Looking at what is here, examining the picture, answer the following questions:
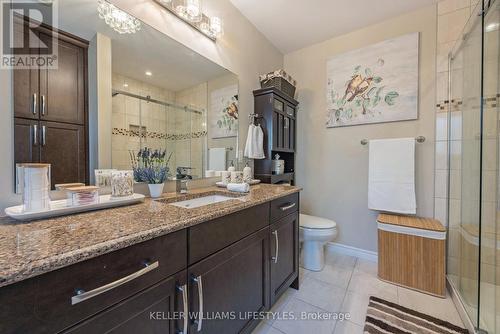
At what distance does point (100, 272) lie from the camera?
0.54m

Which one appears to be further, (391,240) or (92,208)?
(391,240)

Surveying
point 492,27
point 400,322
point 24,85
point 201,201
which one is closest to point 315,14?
point 492,27

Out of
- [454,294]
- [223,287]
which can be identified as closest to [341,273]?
[454,294]

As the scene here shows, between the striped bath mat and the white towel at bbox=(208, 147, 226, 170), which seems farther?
the white towel at bbox=(208, 147, 226, 170)

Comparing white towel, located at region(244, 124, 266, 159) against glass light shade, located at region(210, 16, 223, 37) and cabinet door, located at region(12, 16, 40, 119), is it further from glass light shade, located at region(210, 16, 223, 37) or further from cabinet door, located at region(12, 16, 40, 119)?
cabinet door, located at region(12, 16, 40, 119)

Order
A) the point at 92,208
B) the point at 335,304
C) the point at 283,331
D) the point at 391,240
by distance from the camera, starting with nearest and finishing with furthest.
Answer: the point at 92,208 < the point at 283,331 < the point at 335,304 < the point at 391,240

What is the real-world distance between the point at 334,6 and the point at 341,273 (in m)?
2.44

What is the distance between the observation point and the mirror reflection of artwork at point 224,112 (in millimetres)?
1772

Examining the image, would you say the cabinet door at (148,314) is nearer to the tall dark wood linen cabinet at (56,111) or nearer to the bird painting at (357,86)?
the tall dark wood linen cabinet at (56,111)

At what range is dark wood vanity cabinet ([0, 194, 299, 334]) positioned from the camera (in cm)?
46

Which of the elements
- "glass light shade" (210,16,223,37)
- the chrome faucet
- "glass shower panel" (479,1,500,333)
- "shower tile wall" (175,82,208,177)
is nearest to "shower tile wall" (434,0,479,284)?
"glass shower panel" (479,1,500,333)

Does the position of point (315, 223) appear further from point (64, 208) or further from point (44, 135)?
point (44, 135)

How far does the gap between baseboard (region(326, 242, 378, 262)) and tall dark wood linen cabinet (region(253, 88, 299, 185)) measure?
0.94m

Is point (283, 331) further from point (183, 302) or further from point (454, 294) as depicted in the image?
point (454, 294)
